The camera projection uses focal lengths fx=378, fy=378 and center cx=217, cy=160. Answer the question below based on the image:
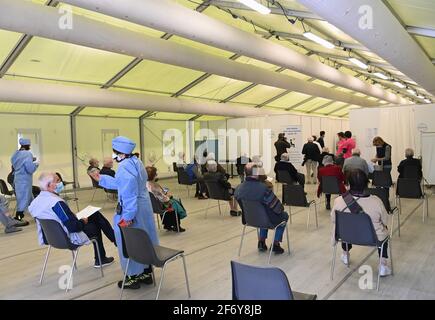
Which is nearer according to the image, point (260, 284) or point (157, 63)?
point (260, 284)

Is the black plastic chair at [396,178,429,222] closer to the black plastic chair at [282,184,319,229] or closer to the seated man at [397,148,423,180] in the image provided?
the seated man at [397,148,423,180]

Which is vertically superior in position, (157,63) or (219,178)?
(157,63)

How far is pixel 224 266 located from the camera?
13.3ft

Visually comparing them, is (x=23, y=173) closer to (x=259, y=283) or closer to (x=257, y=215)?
(x=257, y=215)

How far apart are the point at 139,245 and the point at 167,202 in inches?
97.0

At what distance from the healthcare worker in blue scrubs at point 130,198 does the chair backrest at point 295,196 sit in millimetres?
2507

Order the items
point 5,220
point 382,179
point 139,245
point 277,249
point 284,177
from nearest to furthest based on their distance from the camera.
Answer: point 139,245
point 277,249
point 5,220
point 382,179
point 284,177

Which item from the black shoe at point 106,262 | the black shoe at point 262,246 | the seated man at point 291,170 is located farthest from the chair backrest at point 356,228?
the seated man at point 291,170

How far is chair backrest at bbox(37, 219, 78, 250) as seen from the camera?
3.37 metres

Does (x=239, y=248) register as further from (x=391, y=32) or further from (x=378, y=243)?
(x=391, y=32)

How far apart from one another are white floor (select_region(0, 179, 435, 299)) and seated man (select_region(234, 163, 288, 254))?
31 cm

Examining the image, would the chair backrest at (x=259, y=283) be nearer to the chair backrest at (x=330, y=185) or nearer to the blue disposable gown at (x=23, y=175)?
the chair backrest at (x=330, y=185)

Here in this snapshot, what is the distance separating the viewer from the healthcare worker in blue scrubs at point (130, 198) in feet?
10.6

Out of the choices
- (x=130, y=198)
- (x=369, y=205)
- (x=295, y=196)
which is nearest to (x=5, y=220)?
(x=130, y=198)
